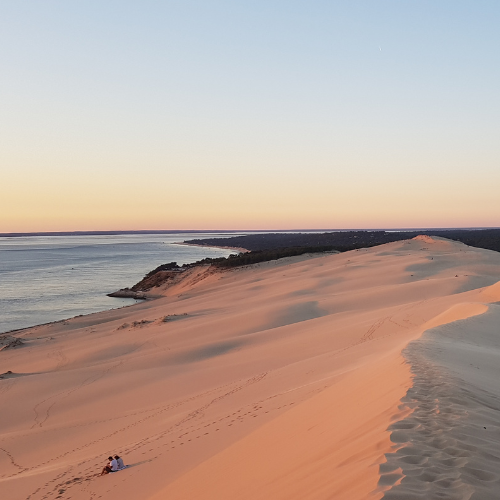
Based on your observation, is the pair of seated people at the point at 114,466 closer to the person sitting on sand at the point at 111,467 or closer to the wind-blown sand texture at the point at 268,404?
the person sitting on sand at the point at 111,467

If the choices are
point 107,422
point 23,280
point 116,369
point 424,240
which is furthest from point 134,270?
point 107,422

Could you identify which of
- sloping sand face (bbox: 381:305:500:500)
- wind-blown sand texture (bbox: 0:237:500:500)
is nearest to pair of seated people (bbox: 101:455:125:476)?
wind-blown sand texture (bbox: 0:237:500:500)

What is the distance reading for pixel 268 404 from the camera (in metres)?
7.92

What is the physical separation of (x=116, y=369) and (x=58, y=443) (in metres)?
5.34

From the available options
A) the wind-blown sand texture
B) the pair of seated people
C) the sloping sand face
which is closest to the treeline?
the wind-blown sand texture

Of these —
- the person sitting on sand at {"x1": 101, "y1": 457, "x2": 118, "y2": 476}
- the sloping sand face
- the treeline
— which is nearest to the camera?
the sloping sand face

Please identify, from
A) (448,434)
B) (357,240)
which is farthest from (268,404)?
(357,240)

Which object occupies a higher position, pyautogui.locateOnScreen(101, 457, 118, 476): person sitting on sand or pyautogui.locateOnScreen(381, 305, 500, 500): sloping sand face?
pyautogui.locateOnScreen(381, 305, 500, 500): sloping sand face

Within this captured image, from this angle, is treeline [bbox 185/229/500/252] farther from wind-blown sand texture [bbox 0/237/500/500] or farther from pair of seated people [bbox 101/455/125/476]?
pair of seated people [bbox 101/455/125/476]

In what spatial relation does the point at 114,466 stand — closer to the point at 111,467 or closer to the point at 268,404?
the point at 111,467

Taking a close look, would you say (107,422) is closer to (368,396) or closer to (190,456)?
(190,456)

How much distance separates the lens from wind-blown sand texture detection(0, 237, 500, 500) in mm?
3977

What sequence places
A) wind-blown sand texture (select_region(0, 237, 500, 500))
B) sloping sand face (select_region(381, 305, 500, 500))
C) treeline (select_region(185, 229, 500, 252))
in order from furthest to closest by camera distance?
treeline (select_region(185, 229, 500, 252)), wind-blown sand texture (select_region(0, 237, 500, 500)), sloping sand face (select_region(381, 305, 500, 500))

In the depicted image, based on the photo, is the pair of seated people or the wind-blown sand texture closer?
the wind-blown sand texture
